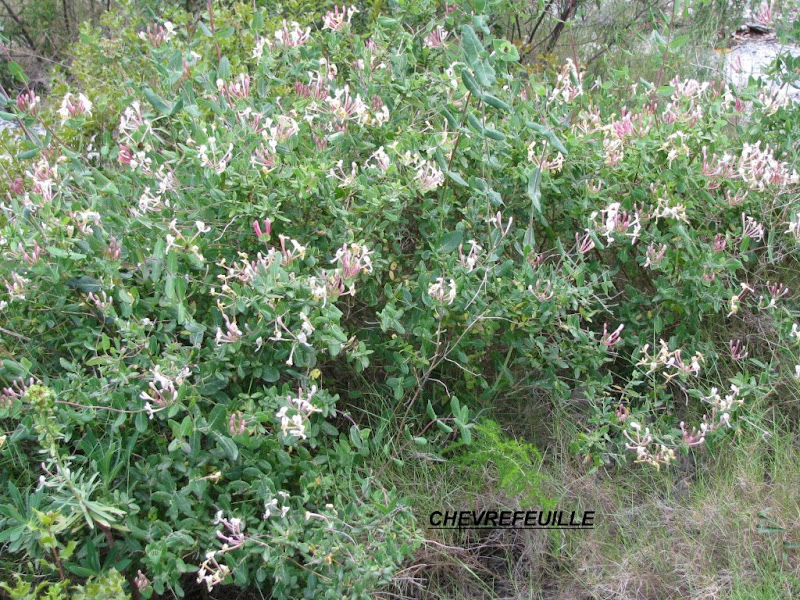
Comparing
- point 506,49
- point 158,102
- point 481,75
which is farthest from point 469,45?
point 158,102

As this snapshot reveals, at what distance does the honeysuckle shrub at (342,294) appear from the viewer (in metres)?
2.31

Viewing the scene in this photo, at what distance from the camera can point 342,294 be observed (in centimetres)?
249

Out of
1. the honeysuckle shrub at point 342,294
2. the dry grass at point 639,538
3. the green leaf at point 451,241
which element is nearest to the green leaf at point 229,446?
the honeysuckle shrub at point 342,294

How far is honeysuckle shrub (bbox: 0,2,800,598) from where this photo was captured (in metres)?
2.31

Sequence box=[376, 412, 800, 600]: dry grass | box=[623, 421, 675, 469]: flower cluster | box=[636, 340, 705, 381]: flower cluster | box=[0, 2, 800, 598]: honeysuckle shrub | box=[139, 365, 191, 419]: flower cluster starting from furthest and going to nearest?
1. box=[636, 340, 705, 381]: flower cluster
2. box=[623, 421, 675, 469]: flower cluster
3. box=[376, 412, 800, 600]: dry grass
4. box=[0, 2, 800, 598]: honeysuckle shrub
5. box=[139, 365, 191, 419]: flower cluster

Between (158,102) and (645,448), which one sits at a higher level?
(158,102)

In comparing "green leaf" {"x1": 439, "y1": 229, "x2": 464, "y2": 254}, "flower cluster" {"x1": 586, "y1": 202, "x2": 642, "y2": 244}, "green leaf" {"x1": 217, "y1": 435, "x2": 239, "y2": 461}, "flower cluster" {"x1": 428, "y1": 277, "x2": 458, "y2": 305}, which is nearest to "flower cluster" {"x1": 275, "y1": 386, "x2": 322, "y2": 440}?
"green leaf" {"x1": 217, "y1": 435, "x2": 239, "y2": 461}

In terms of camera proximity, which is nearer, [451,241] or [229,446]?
[229,446]

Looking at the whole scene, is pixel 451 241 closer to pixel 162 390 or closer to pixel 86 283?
pixel 162 390

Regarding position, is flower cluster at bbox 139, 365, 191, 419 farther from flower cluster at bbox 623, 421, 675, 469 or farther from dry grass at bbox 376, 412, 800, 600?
flower cluster at bbox 623, 421, 675, 469

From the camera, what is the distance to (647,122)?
10.2 feet

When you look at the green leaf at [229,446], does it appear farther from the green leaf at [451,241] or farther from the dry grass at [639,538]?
the green leaf at [451,241]

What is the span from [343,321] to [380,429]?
395 mm

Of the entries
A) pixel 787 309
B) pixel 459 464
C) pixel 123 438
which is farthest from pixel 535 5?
pixel 123 438
